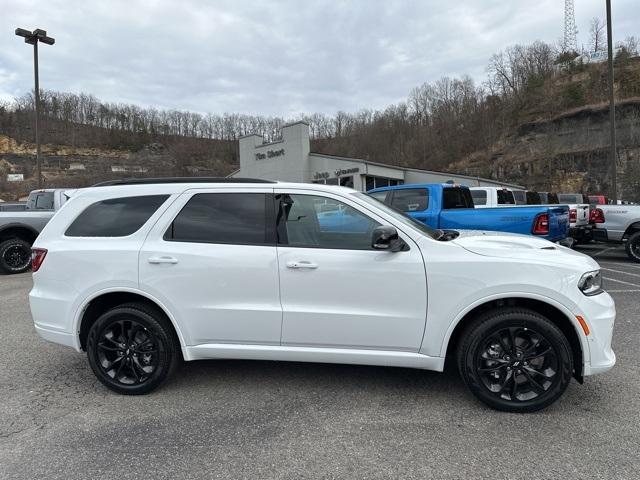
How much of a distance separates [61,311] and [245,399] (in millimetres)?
1779

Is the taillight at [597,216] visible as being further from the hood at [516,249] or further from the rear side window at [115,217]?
the rear side window at [115,217]

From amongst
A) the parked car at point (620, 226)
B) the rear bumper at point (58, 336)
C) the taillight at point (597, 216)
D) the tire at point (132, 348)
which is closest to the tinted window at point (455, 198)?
the taillight at point (597, 216)

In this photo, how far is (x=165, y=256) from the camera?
3.48 metres

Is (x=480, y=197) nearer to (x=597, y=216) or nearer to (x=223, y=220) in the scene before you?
(x=597, y=216)

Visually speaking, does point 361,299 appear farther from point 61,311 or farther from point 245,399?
point 61,311

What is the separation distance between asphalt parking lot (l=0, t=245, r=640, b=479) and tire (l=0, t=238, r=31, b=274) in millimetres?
7945

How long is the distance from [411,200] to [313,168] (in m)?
28.4

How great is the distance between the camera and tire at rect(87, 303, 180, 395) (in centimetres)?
353

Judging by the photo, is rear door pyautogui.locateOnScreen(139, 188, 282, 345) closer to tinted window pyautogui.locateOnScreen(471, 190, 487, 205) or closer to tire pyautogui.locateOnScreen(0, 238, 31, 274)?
tire pyautogui.locateOnScreen(0, 238, 31, 274)

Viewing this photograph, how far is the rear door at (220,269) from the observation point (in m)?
3.38

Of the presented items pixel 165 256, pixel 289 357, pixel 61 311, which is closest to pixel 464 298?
pixel 289 357

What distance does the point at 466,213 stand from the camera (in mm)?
7434

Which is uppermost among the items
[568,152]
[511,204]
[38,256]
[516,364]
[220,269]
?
[568,152]

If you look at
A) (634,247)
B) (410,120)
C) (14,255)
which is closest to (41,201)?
(14,255)
